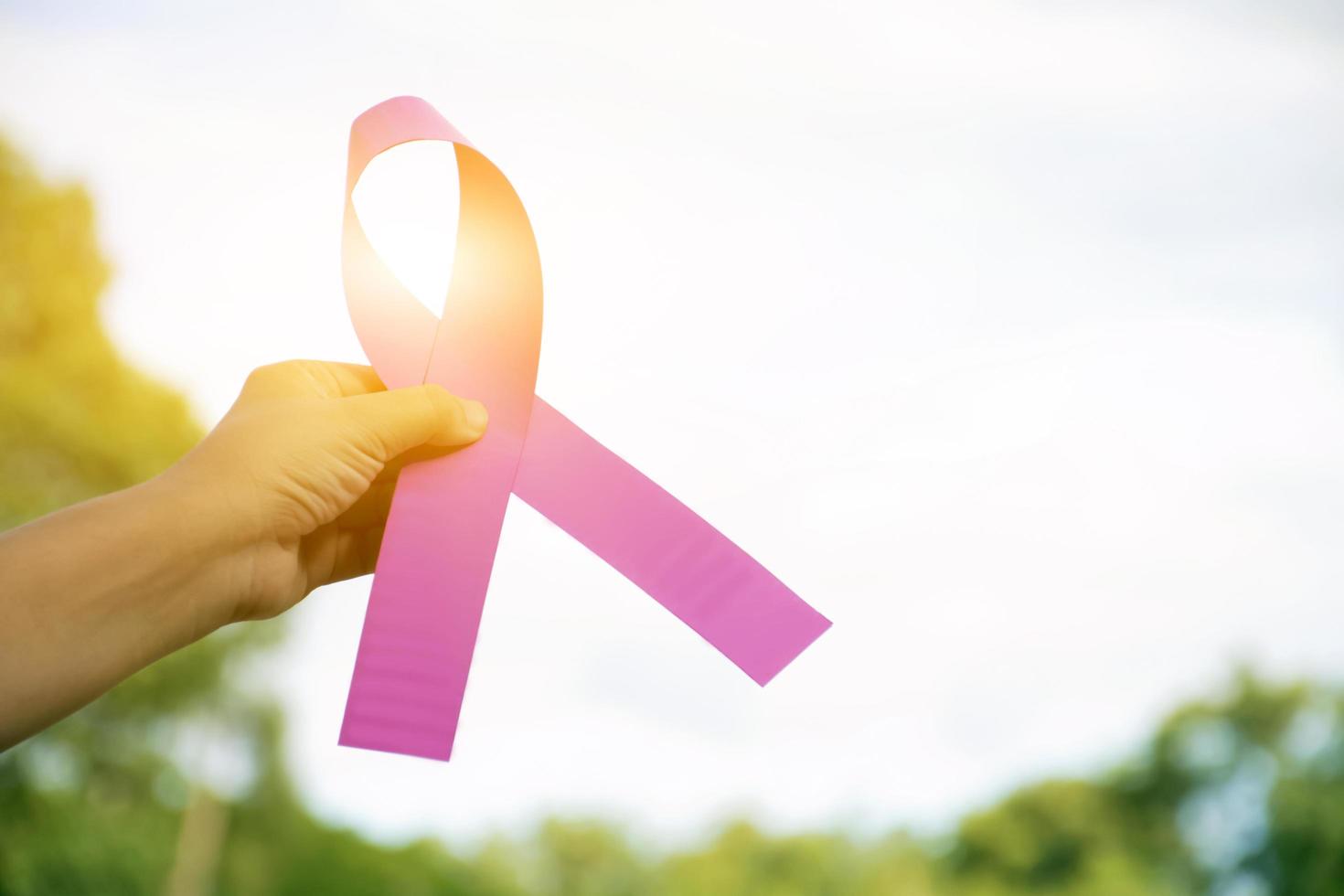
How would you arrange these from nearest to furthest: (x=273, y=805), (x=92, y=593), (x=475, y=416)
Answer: (x=92, y=593), (x=475, y=416), (x=273, y=805)

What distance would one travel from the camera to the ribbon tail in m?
0.89

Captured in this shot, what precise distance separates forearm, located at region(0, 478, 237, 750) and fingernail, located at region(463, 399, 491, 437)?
20 centimetres

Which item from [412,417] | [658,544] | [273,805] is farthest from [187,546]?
[273,805]

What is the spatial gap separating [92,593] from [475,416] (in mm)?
288

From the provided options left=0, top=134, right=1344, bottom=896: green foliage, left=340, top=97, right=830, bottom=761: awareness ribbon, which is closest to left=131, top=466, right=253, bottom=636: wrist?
left=340, top=97, right=830, bottom=761: awareness ribbon

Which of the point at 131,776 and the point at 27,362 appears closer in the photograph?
the point at 27,362

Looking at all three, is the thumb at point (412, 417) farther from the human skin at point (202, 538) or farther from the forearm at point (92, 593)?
the forearm at point (92, 593)

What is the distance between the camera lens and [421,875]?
845 cm

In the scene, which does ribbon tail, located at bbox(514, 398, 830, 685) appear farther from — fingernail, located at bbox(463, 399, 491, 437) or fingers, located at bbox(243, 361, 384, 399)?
fingers, located at bbox(243, 361, 384, 399)

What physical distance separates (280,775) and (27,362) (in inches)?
130

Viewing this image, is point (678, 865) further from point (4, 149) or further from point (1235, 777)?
point (4, 149)

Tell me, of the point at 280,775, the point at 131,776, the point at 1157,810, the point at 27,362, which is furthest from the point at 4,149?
the point at 1157,810

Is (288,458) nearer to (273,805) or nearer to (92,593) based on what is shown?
(92,593)

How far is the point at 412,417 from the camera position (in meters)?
0.82
